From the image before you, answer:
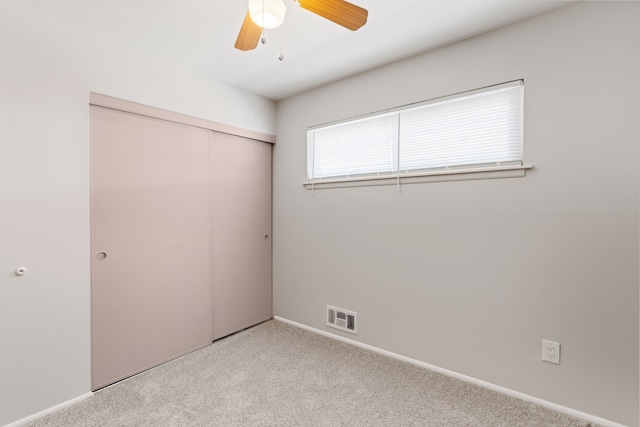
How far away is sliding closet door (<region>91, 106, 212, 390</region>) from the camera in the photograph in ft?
7.00

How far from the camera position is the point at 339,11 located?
54.4 inches

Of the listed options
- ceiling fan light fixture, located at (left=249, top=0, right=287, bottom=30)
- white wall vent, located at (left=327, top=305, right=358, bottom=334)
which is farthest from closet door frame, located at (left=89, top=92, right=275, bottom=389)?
ceiling fan light fixture, located at (left=249, top=0, right=287, bottom=30)

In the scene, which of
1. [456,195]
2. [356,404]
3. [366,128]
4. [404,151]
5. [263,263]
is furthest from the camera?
[263,263]

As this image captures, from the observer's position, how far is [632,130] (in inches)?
64.2

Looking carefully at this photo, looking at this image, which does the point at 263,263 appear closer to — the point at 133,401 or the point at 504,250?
the point at 133,401

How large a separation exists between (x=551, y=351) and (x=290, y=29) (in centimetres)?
252

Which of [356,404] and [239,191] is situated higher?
[239,191]

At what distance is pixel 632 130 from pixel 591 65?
0.41 meters

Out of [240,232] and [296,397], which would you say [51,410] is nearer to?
[296,397]

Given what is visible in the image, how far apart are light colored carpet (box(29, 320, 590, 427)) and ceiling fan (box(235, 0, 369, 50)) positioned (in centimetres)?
206

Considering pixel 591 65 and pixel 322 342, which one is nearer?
pixel 591 65

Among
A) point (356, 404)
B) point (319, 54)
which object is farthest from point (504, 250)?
point (319, 54)

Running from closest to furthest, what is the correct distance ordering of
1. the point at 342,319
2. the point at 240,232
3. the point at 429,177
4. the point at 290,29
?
the point at 290,29 < the point at 429,177 < the point at 342,319 < the point at 240,232

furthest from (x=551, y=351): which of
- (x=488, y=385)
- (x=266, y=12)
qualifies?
(x=266, y=12)
